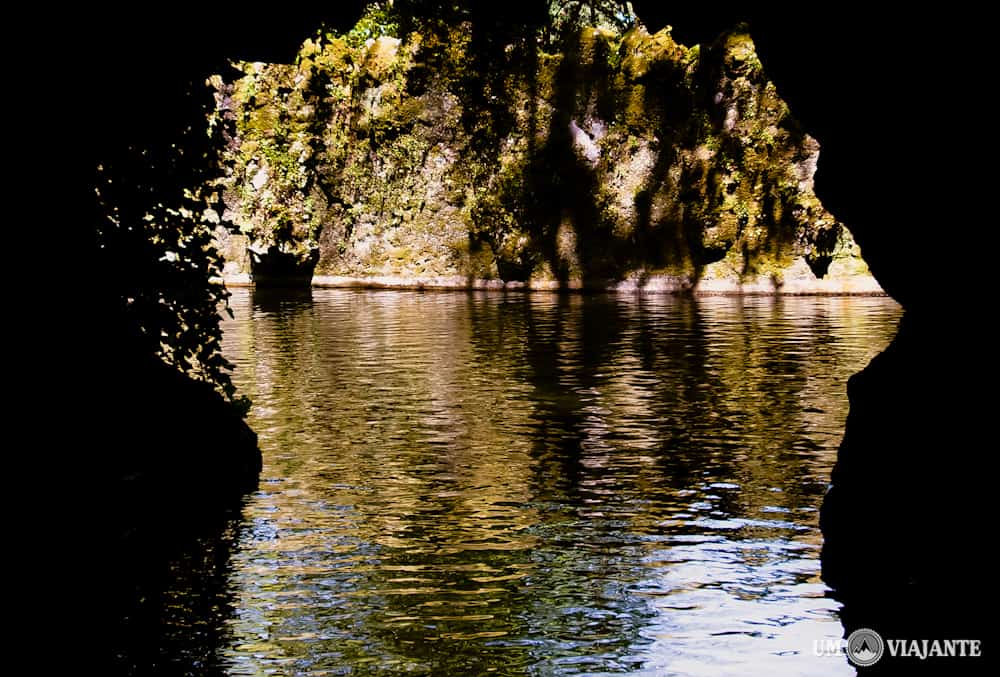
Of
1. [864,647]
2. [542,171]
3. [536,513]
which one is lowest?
A: [864,647]

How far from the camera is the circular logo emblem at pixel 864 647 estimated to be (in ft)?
22.7

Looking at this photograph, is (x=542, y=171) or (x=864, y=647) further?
(x=542, y=171)

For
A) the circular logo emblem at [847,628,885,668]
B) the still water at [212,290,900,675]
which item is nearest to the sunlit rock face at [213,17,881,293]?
the still water at [212,290,900,675]

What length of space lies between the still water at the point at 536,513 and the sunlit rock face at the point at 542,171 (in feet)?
64.6

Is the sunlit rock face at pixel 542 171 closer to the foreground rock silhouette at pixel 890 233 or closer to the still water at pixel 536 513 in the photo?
the still water at pixel 536 513

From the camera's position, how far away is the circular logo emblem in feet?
22.7

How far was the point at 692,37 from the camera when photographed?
9.34 metres

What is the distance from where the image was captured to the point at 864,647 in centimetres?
709

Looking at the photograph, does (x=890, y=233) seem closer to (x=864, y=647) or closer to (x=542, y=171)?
(x=864, y=647)

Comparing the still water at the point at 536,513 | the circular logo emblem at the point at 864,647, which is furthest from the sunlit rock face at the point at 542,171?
the circular logo emblem at the point at 864,647

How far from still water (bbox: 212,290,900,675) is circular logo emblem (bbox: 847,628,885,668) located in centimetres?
13

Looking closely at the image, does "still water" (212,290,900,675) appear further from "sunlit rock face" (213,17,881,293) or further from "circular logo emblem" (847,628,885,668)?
"sunlit rock face" (213,17,881,293)

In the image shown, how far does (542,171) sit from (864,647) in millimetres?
38993

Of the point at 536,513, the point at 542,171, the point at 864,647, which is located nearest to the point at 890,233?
the point at 864,647
